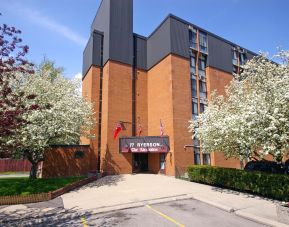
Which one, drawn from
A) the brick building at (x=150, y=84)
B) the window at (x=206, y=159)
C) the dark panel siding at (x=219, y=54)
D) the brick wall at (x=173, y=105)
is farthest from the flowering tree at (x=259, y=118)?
the dark panel siding at (x=219, y=54)

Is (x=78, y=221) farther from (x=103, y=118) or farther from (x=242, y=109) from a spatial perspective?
(x=103, y=118)

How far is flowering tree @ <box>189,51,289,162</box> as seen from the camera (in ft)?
42.8

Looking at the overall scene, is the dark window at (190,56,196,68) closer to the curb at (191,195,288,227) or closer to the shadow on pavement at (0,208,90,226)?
the curb at (191,195,288,227)

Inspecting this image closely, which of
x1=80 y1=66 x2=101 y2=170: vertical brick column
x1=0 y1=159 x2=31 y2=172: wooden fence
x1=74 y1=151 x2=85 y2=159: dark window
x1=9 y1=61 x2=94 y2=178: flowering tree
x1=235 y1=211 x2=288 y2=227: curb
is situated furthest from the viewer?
x1=0 y1=159 x2=31 y2=172: wooden fence

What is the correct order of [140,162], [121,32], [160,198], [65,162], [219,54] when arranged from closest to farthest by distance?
[160,198] < [65,162] < [140,162] < [121,32] < [219,54]

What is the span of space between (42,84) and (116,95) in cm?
956

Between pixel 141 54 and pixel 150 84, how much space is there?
14.7 ft

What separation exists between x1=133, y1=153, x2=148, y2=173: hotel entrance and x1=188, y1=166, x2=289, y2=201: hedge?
988 cm

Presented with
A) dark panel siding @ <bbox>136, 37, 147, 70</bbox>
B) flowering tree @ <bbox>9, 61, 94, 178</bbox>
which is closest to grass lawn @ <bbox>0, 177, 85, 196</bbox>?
flowering tree @ <bbox>9, 61, 94, 178</bbox>

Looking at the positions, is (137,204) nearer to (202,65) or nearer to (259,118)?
(259,118)

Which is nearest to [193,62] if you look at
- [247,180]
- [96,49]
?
[96,49]

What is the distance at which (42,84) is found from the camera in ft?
72.5

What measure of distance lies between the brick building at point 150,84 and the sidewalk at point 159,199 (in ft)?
28.1

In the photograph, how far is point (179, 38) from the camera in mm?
30594
